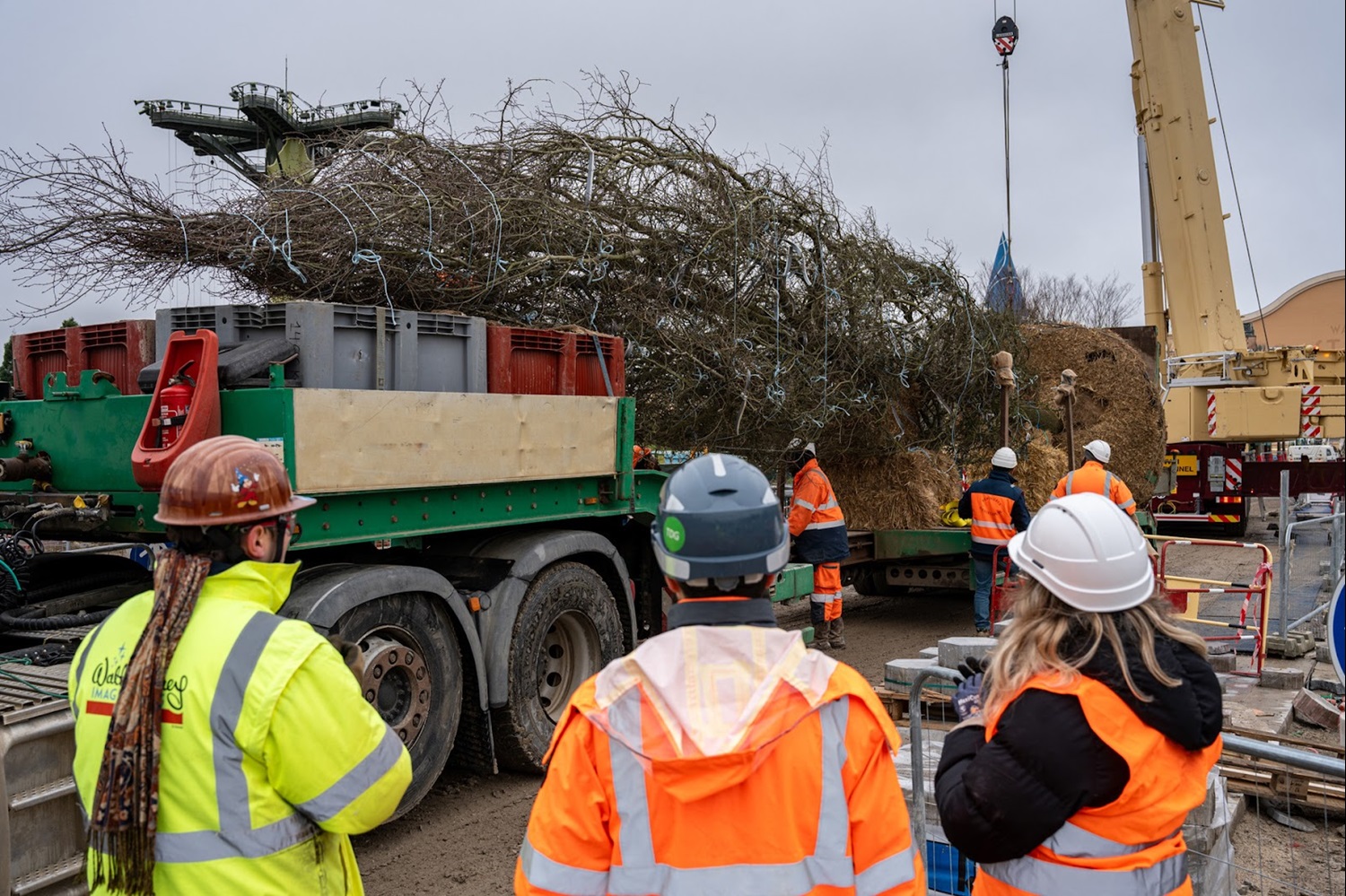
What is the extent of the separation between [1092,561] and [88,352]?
470cm

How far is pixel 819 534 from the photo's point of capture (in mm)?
8977

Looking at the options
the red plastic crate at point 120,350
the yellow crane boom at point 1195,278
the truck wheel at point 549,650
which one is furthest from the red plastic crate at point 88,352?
the yellow crane boom at point 1195,278

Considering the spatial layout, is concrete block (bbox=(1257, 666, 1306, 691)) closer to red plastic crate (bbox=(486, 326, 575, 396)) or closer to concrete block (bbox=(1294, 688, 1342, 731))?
concrete block (bbox=(1294, 688, 1342, 731))

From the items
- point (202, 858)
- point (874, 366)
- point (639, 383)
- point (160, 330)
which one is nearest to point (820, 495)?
point (874, 366)

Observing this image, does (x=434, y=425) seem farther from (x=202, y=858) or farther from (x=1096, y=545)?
(x=1096, y=545)

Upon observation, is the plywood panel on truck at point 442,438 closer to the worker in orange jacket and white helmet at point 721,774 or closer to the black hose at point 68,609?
the black hose at point 68,609

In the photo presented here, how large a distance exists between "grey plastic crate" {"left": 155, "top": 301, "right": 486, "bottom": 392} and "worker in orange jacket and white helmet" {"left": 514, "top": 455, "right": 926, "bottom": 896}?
3.35 metres

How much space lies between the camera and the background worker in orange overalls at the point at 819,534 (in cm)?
888

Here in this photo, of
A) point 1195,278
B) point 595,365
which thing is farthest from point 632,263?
point 1195,278

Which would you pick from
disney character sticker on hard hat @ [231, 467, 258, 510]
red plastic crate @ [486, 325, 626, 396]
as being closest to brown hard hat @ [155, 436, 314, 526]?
disney character sticker on hard hat @ [231, 467, 258, 510]

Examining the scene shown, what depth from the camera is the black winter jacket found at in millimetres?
2127

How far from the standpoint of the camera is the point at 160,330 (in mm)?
4891

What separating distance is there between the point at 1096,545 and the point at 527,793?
407 cm

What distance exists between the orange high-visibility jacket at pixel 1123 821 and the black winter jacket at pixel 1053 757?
3cm
